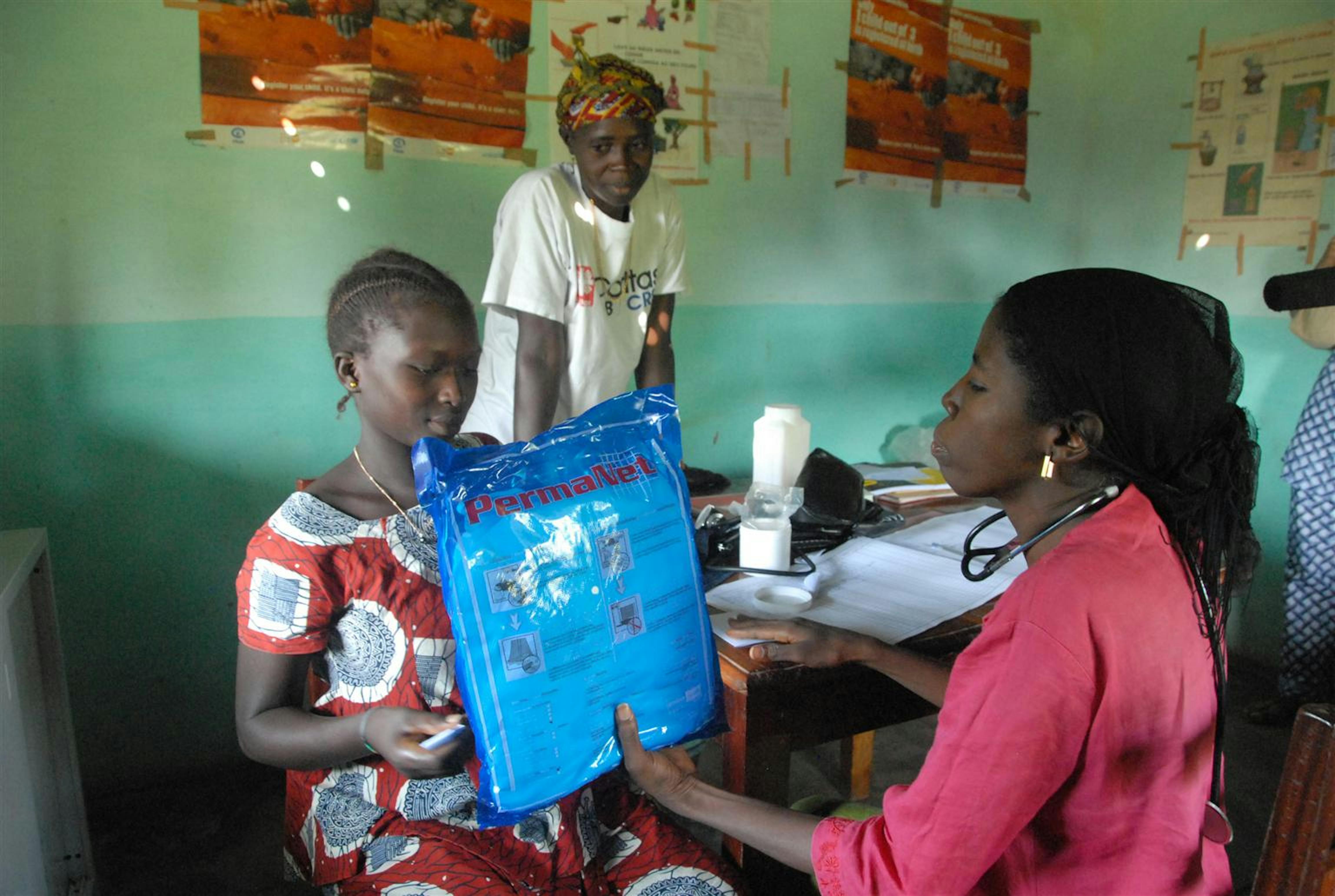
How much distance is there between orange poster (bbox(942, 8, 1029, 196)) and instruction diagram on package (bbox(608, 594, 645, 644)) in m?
2.82

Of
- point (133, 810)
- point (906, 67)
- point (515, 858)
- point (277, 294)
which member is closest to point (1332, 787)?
point (515, 858)

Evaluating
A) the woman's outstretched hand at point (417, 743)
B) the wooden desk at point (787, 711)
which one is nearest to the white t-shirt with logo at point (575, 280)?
the wooden desk at point (787, 711)

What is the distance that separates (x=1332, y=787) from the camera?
0.60 m

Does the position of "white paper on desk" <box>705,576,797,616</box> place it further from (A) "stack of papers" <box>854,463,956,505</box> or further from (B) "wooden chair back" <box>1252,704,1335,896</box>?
(B) "wooden chair back" <box>1252,704,1335,896</box>

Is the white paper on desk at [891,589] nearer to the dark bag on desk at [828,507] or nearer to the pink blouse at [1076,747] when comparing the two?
the dark bag on desk at [828,507]

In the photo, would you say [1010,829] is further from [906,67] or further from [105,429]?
[906,67]

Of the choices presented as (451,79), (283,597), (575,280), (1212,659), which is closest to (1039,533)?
(1212,659)

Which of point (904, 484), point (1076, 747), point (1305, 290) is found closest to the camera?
point (1076, 747)

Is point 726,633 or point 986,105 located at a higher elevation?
point 986,105

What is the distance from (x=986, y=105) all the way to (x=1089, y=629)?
10.0 ft

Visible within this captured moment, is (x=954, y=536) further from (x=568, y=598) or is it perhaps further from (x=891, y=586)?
(x=568, y=598)

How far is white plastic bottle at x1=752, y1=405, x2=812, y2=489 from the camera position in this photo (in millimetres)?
1728

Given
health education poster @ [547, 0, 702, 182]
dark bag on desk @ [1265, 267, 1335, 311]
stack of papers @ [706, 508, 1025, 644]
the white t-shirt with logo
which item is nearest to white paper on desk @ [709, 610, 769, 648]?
stack of papers @ [706, 508, 1025, 644]

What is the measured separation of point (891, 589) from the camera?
4.38 feet
